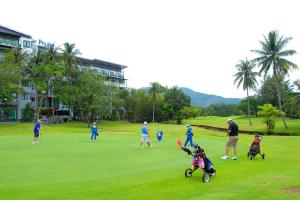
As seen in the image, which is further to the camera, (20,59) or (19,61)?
(20,59)

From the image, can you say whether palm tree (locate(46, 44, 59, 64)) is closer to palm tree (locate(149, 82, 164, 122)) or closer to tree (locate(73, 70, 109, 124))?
tree (locate(73, 70, 109, 124))

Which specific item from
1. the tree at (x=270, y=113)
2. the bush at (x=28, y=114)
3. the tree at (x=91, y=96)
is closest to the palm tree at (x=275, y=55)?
the tree at (x=270, y=113)

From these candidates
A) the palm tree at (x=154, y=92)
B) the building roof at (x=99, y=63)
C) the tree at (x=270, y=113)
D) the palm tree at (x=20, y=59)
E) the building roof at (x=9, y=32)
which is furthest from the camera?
the building roof at (x=99, y=63)

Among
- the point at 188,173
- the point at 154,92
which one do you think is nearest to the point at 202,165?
the point at 188,173

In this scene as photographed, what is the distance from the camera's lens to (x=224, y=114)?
16238 centimetres

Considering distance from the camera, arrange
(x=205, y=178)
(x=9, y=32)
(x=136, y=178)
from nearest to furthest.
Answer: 1. (x=205, y=178)
2. (x=136, y=178)
3. (x=9, y=32)

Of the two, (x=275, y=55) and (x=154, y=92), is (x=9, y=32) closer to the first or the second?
(x=154, y=92)

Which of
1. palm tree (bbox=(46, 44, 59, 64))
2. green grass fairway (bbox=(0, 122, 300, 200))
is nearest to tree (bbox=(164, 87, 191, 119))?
palm tree (bbox=(46, 44, 59, 64))

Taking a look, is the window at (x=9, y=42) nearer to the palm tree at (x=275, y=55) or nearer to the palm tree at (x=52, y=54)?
the palm tree at (x=52, y=54)

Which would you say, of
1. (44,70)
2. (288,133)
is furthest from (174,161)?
(44,70)

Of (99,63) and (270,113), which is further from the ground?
(99,63)

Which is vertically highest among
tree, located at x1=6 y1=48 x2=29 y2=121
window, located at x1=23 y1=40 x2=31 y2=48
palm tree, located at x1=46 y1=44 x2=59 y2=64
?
window, located at x1=23 y1=40 x2=31 y2=48

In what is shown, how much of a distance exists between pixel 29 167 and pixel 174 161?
304 inches

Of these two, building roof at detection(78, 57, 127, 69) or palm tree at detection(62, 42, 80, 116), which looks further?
building roof at detection(78, 57, 127, 69)
